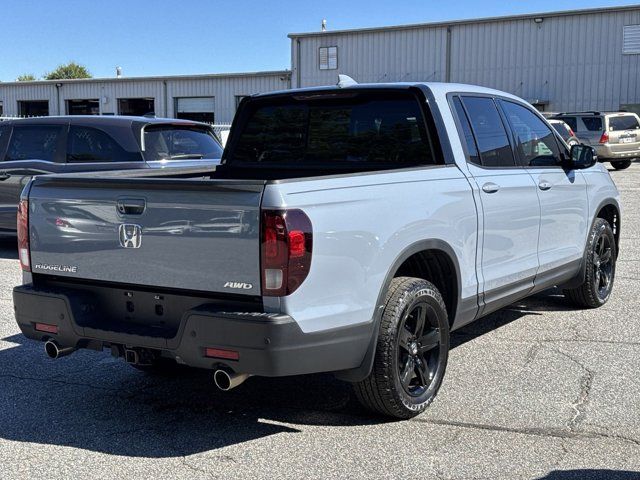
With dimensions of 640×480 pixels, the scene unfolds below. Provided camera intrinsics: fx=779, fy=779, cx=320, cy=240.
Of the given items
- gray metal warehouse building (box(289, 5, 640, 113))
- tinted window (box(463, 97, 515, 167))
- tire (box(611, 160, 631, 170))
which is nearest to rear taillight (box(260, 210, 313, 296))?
tinted window (box(463, 97, 515, 167))

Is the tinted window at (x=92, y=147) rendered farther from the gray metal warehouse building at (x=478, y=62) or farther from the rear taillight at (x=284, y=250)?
the gray metal warehouse building at (x=478, y=62)

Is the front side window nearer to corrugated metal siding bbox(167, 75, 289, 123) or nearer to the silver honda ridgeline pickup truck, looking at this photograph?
the silver honda ridgeline pickup truck

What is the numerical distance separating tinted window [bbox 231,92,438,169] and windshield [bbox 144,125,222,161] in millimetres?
3943

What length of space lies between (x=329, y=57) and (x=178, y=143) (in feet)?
103

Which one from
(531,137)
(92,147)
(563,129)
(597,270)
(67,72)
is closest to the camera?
(531,137)

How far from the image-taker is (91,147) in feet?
30.8

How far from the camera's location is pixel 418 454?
12.6ft

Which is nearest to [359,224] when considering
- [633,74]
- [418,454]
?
[418,454]

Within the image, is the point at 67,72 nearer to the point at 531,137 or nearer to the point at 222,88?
the point at 222,88

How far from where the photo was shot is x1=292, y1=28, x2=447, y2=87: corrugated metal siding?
37156 millimetres

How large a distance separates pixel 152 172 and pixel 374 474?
263cm

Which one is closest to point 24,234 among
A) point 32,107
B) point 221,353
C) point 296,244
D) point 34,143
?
point 221,353

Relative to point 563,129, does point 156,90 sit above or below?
above

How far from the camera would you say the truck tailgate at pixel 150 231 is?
139 inches
